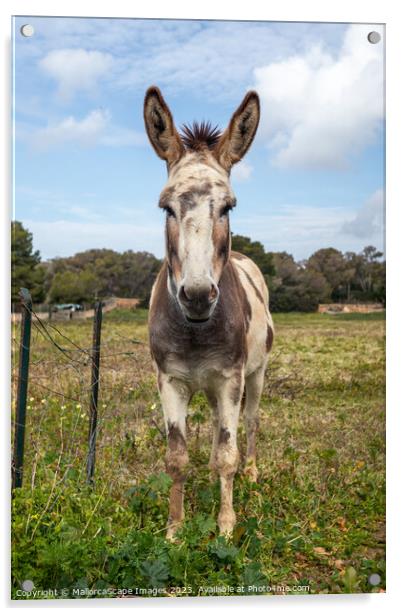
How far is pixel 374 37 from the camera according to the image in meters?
4.51

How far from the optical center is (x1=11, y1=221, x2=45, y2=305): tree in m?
4.27

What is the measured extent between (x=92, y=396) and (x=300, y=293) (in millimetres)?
1904

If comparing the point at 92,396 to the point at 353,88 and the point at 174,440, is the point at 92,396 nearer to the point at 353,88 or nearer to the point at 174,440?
the point at 174,440

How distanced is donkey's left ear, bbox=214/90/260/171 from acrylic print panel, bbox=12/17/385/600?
1 cm

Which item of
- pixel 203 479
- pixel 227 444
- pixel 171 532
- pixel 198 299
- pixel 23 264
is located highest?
pixel 23 264

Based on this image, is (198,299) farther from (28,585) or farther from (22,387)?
(28,585)

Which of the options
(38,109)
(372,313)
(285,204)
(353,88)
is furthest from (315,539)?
(38,109)

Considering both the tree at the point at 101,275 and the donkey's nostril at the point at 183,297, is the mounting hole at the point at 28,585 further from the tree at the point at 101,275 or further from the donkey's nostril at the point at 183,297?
the donkey's nostril at the point at 183,297

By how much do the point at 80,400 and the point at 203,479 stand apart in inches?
45.0

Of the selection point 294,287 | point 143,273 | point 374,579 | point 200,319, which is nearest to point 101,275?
point 143,273

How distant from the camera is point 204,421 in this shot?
5.04 m

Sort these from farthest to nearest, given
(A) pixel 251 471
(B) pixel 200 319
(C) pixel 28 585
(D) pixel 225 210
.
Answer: (A) pixel 251 471
(C) pixel 28 585
(D) pixel 225 210
(B) pixel 200 319
